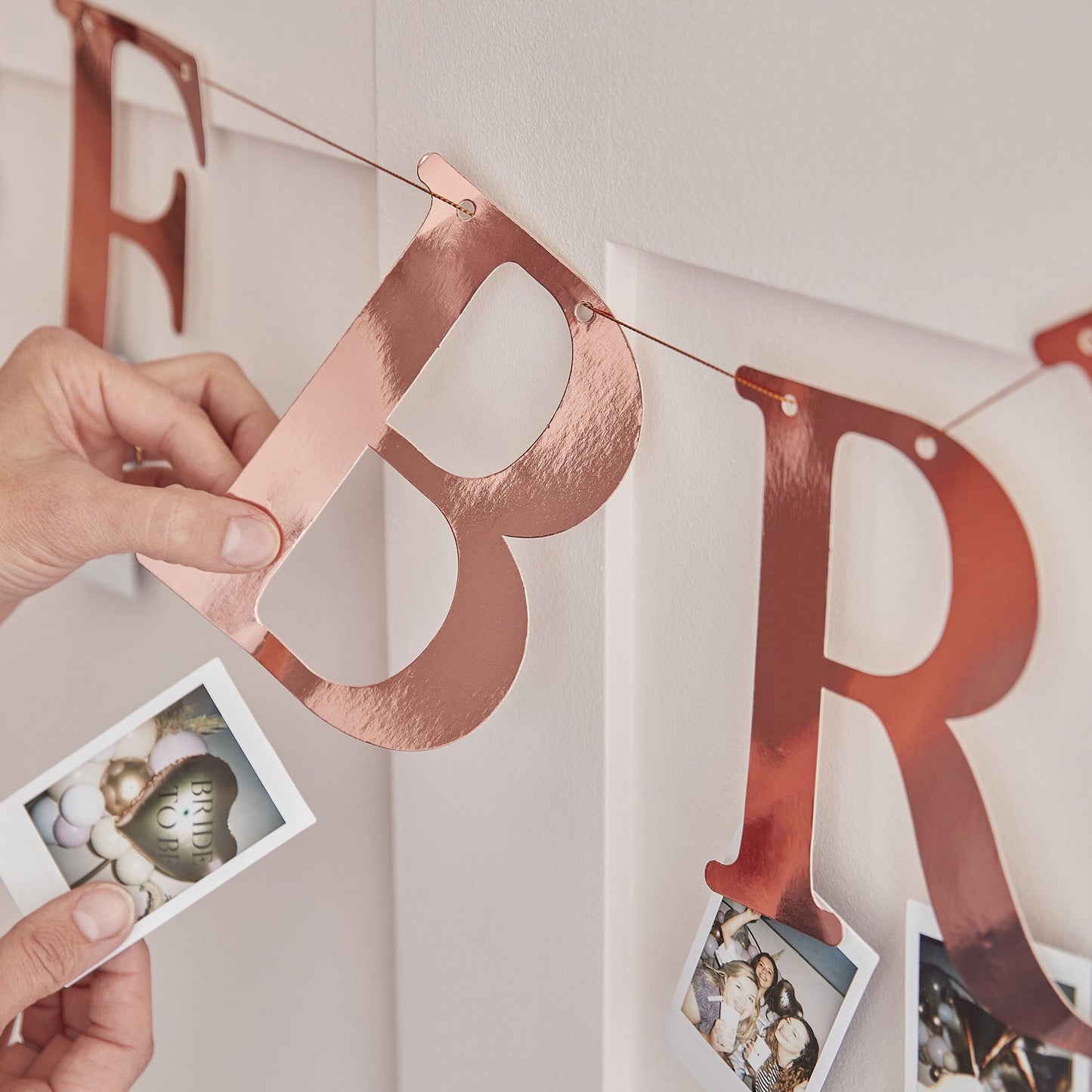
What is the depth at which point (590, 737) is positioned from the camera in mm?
698

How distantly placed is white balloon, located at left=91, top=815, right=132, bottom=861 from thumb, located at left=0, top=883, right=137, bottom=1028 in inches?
1.3

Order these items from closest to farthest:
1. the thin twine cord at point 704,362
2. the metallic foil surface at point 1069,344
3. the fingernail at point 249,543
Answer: the metallic foil surface at point 1069,344 < the thin twine cord at point 704,362 < the fingernail at point 249,543

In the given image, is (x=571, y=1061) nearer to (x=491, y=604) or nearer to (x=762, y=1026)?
(x=762, y=1026)

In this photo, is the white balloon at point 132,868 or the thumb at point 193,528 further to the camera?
the white balloon at point 132,868

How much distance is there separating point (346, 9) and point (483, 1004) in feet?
2.31

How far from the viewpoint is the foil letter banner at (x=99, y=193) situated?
0.91 m

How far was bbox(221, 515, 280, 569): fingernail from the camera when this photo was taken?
0.66 meters

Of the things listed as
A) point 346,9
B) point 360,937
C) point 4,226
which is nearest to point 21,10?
point 4,226

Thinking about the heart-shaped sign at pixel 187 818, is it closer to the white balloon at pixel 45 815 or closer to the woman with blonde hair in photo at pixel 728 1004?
the white balloon at pixel 45 815

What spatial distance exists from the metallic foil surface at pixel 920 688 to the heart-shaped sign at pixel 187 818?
39 cm

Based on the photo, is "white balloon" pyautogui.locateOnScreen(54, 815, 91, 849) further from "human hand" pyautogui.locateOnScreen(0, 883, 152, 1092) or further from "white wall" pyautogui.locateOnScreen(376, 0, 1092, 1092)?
"white wall" pyautogui.locateOnScreen(376, 0, 1092, 1092)

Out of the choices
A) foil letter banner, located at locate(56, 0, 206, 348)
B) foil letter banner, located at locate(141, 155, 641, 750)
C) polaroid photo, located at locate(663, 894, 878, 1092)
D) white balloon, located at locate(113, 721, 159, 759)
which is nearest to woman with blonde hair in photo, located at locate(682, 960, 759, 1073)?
polaroid photo, located at locate(663, 894, 878, 1092)

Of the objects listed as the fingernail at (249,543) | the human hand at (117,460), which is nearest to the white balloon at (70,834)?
the human hand at (117,460)

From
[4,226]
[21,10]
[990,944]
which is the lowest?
[990,944]
